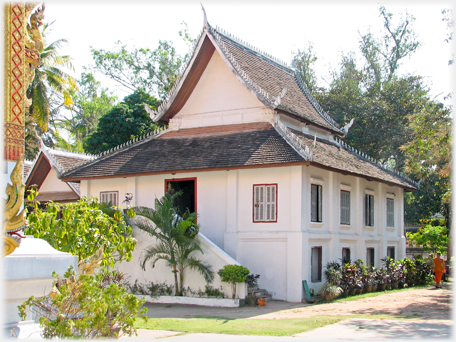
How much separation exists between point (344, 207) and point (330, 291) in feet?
13.7

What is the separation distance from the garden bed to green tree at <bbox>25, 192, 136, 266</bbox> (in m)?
4.44

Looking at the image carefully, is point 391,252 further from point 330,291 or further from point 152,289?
point 152,289

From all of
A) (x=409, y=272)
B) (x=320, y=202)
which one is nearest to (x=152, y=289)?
(x=320, y=202)

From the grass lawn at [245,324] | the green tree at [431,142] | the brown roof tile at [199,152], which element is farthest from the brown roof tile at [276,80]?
the grass lawn at [245,324]

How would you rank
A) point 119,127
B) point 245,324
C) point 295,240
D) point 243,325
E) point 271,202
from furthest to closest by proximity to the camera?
point 119,127 < point 271,202 < point 295,240 < point 245,324 < point 243,325

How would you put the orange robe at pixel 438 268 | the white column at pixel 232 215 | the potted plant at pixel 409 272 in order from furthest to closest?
1. the potted plant at pixel 409 272
2. the orange robe at pixel 438 268
3. the white column at pixel 232 215

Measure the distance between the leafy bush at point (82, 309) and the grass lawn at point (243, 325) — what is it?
3.89 metres

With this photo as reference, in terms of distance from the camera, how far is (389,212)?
2491 centimetres

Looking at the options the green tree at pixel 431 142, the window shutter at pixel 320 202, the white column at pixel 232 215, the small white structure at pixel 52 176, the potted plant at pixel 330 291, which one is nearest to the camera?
the green tree at pixel 431 142

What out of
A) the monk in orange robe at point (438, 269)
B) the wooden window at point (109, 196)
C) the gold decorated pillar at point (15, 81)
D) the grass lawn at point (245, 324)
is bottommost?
the grass lawn at point (245, 324)

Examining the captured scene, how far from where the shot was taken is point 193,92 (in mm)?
22062

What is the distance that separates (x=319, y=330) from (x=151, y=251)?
24.6 feet

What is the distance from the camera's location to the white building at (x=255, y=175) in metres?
18.2

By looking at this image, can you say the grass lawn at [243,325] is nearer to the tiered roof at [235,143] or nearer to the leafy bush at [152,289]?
the leafy bush at [152,289]
